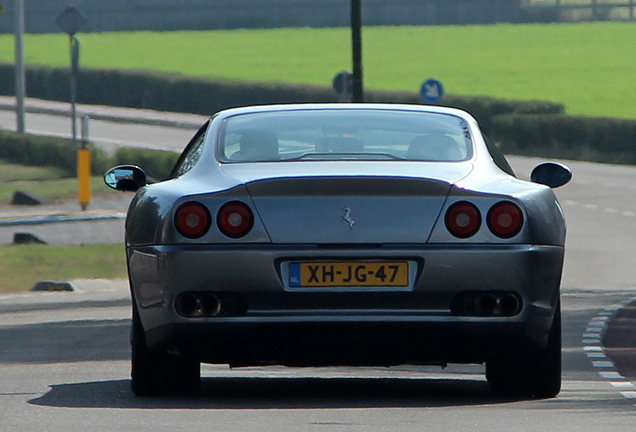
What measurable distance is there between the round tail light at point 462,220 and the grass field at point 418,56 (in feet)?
149

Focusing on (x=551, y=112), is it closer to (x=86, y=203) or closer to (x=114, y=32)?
(x=86, y=203)

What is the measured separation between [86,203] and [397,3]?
61.7 m

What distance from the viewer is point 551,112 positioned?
50.3 m

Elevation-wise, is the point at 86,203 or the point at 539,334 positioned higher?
Answer: the point at 539,334

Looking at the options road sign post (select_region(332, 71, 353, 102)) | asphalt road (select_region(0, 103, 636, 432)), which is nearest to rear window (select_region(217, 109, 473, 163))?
asphalt road (select_region(0, 103, 636, 432))

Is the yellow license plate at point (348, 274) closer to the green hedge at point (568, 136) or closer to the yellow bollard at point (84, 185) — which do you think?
the yellow bollard at point (84, 185)

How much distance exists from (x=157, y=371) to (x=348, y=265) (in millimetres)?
1224

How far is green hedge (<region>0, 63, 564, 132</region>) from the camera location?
59469 mm

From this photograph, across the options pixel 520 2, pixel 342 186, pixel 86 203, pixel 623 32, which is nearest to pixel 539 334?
pixel 342 186

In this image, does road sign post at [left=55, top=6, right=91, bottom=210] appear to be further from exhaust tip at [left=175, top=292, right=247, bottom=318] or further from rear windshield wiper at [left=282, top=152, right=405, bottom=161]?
exhaust tip at [left=175, top=292, right=247, bottom=318]

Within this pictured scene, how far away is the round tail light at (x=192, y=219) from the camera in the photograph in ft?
25.3

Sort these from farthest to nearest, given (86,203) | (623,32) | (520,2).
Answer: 1. (520,2)
2. (623,32)
3. (86,203)

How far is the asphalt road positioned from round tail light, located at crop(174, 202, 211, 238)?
80 centimetres

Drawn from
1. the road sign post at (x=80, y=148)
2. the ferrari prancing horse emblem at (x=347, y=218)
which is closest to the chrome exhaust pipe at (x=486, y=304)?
the ferrari prancing horse emblem at (x=347, y=218)
